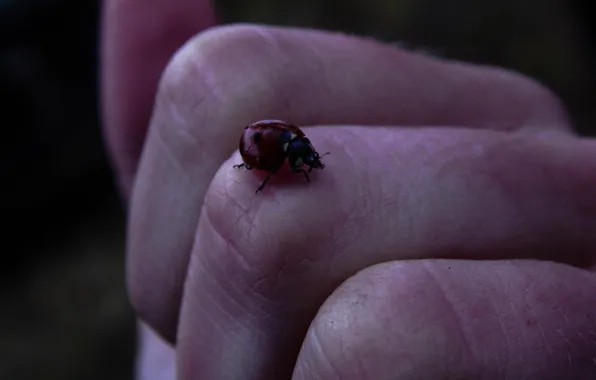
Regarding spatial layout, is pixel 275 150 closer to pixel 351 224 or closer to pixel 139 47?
pixel 351 224

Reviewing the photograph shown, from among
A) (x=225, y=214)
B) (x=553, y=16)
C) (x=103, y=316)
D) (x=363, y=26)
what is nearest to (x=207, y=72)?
(x=225, y=214)

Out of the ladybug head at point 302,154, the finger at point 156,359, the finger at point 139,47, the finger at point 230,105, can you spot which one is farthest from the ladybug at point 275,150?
the finger at point 156,359

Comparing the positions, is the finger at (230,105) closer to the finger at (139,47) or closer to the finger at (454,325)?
the finger at (139,47)

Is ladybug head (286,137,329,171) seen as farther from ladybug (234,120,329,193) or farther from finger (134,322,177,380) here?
finger (134,322,177,380)

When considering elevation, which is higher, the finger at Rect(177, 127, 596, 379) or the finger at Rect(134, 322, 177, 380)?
the finger at Rect(177, 127, 596, 379)

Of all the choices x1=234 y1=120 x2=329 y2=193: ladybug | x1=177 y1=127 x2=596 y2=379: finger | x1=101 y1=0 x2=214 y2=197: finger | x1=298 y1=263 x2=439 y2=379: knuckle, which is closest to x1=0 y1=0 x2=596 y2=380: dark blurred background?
x1=101 y1=0 x2=214 y2=197: finger

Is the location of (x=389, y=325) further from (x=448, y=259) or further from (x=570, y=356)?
(x=570, y=356)
